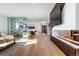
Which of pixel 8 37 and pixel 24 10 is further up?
pixel 24 10

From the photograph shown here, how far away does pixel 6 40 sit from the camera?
280 centimetres

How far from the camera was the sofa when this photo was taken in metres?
2.68

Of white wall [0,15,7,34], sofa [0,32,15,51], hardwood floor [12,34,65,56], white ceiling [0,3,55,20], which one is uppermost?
white ceiling [0,3,55,20]

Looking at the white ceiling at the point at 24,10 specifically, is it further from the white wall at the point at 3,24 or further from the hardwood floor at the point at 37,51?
the hardwood floor at the point at 37,51

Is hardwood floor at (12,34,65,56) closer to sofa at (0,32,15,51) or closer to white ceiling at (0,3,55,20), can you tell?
sofa at (0,32,15,51)

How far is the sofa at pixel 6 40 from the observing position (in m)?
2.68

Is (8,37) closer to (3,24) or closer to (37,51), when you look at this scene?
(3,24)

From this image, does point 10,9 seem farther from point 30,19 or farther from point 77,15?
point 77,15

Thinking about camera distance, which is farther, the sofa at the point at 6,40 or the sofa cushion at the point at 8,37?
the sofa cushion at the point at 8,37

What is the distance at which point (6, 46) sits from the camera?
112 inches

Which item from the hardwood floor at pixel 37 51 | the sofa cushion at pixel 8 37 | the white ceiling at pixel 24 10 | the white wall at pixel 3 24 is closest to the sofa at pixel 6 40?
the sofa cushion at pixel 8 37

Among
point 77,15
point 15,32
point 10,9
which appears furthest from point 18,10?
point 77,15

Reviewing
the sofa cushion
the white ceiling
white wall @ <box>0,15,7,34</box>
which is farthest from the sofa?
the white ceiling

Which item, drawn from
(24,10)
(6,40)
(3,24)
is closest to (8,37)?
(6,40)
